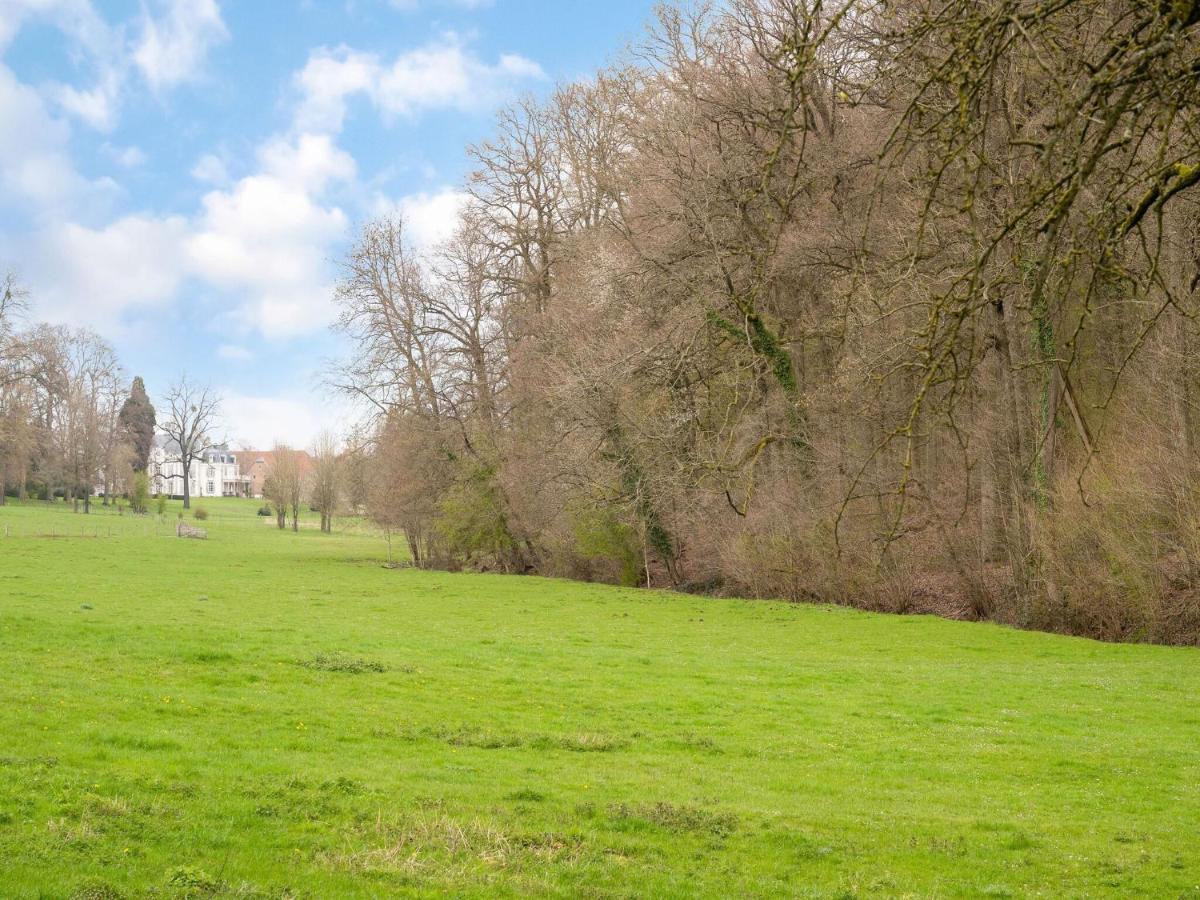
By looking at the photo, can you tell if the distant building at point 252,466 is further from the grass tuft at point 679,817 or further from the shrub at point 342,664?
the grass tuft at point 679,817

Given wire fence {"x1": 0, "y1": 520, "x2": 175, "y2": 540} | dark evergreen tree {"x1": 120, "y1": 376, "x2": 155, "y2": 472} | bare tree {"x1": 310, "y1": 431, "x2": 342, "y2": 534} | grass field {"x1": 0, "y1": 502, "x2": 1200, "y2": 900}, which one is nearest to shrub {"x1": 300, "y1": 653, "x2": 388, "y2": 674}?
grass field {"x1": 0, "y1": 502, "x2": 1200, "y2": 900}

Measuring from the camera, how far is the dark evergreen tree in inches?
4520

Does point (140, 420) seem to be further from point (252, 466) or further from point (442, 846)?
point (442, 846)

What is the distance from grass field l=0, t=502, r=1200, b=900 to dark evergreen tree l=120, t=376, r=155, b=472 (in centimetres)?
9795

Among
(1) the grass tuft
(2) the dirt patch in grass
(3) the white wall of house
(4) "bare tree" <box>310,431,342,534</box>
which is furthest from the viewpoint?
(3) the white wall of house

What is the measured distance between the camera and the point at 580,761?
11.3m

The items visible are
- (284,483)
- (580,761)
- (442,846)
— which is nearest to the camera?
(442,846)

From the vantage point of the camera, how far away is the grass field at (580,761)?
7156 millimetres

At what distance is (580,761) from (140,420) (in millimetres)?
116085

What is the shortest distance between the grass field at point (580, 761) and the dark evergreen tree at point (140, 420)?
97950 millimetres

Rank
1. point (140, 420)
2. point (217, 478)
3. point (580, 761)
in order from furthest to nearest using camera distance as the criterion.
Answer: point (217, 478) → point (140, 420) → point (580, 761)

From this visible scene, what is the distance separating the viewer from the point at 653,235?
1256 inches

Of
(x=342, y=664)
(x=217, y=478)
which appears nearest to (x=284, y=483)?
(x=342, y=664)

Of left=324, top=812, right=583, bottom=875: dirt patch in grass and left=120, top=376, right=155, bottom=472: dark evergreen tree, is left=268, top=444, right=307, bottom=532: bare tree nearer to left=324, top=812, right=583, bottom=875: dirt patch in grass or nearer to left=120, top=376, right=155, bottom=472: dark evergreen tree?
left=120, top=376, right=155, bottom=472: dark evergreen tree
